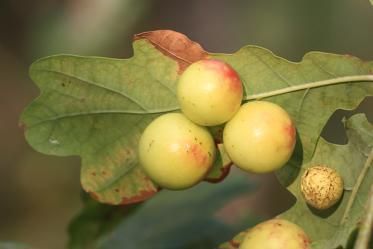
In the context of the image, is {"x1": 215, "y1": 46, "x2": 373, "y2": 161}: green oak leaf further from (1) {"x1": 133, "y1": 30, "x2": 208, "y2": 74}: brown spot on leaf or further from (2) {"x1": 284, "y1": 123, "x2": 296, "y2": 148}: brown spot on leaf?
(2) {"x1": 284, "y1": 123, "x2": 296, "y2": 148}: brown spot on leaf

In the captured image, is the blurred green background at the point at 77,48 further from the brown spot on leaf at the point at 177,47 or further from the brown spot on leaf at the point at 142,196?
the brown spot on leaf at the point at 177,47

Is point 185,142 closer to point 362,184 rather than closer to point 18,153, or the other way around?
point 362,184

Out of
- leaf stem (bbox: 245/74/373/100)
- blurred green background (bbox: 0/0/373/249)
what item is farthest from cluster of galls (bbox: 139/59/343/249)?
blurred green background (bbox: 0/0/373/249)

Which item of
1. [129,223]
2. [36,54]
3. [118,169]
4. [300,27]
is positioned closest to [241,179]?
[129,223]

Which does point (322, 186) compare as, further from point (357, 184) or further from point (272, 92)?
point (272, 92)

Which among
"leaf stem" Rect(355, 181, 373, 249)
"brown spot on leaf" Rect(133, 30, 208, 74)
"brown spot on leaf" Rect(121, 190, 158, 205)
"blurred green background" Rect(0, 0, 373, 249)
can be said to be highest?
"brown spot on leaf" Rect(133, 30, 208, 74)

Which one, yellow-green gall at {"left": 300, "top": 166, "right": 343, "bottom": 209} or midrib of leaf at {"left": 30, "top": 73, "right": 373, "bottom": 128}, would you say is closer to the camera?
yellow-green gall at {"left": 300, "top": 166, "right": 343, "bottom": 209}

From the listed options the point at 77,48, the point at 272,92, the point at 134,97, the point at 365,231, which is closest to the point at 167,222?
the point at 134,97
